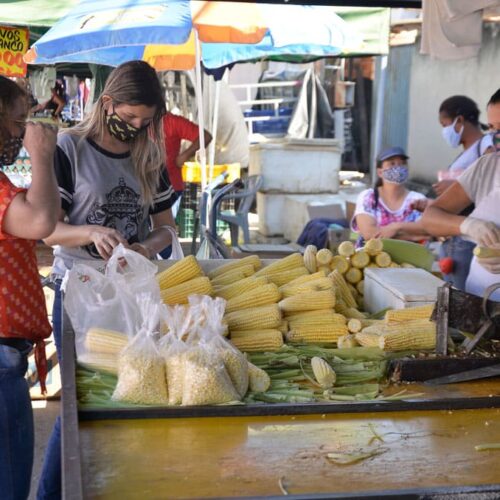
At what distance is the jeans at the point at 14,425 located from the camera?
2.65 m

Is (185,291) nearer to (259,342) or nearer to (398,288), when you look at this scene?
(259,342)

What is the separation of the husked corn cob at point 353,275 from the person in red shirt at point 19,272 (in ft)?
4.57

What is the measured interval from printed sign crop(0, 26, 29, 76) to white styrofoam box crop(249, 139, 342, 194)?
162 inches

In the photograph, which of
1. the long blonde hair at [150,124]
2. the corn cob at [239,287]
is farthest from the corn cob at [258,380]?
the long blonde hair at [150,124]

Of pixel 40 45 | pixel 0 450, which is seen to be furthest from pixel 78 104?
pixel 0 450

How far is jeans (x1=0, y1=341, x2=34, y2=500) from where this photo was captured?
265 centimetres

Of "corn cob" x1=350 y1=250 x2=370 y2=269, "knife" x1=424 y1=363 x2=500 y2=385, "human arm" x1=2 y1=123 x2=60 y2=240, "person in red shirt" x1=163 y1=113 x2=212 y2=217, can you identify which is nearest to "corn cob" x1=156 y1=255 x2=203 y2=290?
"human arm" x1=2 y1=123 x2=60 y2=240

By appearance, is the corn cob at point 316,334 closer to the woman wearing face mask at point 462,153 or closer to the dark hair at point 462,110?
the woman wearing face mask at point 462,153

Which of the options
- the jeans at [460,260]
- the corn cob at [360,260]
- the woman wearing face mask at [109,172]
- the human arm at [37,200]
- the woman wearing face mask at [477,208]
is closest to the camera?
the human arm at [37,200]

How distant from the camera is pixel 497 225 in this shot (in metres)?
3.43

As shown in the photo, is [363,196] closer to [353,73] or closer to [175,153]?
[175,153]

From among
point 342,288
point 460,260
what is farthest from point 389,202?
point 342,288

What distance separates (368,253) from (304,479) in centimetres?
194

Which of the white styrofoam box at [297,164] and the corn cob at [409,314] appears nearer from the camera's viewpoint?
the corn cob at [409,314]
